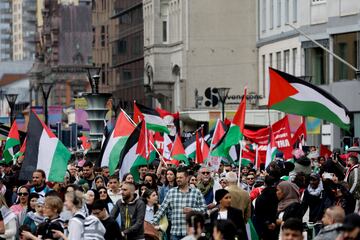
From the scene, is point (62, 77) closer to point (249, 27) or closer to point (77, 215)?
point (249, 27)

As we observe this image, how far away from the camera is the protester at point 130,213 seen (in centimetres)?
2127

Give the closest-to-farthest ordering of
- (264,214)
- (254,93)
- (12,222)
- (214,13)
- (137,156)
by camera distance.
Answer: (12,222) → (264,214) → (137,156) → (254,93) → (214,13)

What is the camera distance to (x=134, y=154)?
2967 cm

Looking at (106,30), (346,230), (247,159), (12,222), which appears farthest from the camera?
A: (106,30)

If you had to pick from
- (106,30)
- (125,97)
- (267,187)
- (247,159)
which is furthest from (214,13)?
(267,187)

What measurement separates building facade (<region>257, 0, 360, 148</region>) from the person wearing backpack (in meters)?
35.6

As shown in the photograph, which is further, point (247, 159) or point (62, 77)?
point (62, 77)

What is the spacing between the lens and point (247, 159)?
131ft

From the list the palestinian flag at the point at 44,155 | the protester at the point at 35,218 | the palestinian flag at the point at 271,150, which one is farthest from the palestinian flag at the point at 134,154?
the protester at the point at 35,218

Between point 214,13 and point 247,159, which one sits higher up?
point 214,13

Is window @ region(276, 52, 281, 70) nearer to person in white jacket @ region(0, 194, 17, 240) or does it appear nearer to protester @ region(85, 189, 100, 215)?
protester @ region(85, 189, 100, 215)

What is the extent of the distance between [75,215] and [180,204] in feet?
11.3

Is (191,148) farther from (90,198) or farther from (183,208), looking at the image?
(90,198)

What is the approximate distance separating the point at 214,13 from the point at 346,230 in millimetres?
73952
